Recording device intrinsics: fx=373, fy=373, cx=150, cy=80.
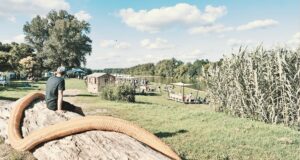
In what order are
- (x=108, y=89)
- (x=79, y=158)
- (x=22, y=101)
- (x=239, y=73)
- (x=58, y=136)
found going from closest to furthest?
(x=79, y=158) → (x=58, y=136) → (x=22, y=101) → (x=239, y=73) → (x=108, y=89)

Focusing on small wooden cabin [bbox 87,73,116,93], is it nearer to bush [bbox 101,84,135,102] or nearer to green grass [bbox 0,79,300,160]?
bush [bbox 101,84,135,102]

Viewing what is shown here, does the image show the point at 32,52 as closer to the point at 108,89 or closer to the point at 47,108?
the point at 108,89

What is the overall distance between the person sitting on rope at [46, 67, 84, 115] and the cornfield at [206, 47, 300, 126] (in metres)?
9.50

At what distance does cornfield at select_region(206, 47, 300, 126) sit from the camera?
15.3 m

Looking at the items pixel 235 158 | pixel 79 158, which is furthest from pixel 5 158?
pixel 235 158

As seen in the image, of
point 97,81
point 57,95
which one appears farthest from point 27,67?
point 57,95

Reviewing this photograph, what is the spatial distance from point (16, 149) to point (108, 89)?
73.3 feet

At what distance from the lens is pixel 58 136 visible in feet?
20.7

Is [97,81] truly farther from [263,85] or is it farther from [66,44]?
[66,44]

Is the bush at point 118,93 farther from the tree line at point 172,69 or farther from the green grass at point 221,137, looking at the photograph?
the tree line at point 172,69

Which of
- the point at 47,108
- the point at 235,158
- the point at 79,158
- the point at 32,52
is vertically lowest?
the point at 235,158

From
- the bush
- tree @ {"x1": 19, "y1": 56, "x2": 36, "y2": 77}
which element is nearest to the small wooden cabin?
the bush

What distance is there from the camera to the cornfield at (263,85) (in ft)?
50.1

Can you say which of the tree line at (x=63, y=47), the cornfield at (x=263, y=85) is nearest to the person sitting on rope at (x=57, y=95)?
the cornfield at (x=263, y=85)
